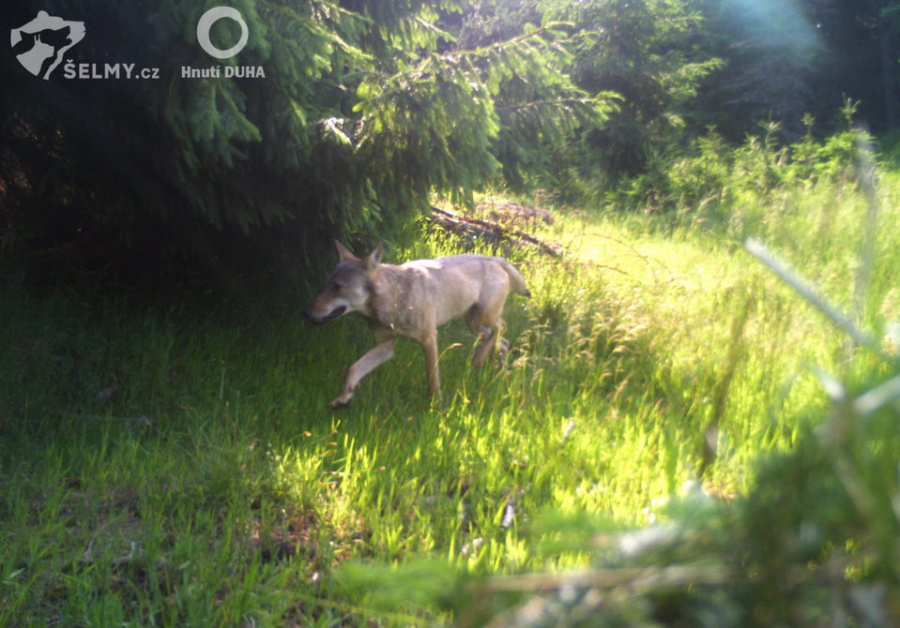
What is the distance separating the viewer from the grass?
2.94m

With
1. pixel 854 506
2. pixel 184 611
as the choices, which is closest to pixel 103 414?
pixel 184 611

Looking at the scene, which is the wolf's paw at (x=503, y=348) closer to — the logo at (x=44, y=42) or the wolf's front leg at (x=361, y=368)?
the wolf's front leg at (x=361, y=368)

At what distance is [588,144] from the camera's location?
17938mm

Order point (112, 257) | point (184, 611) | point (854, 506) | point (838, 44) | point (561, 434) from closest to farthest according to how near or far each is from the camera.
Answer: point (854, 506), point (184, 611), point (561, 434), point (112, 257), point (838, 44)

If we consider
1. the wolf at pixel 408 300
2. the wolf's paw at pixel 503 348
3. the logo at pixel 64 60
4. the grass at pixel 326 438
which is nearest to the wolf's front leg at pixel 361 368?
the wolf at pixel 408 300

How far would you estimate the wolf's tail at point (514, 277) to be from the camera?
6895 mm

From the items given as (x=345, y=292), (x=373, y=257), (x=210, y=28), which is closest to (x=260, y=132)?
(x=210, y=28)

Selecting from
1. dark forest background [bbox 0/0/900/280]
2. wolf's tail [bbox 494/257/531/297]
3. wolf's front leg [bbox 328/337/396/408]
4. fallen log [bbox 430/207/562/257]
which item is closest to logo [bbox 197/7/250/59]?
dark forest background [bbox 0/0/900/280]

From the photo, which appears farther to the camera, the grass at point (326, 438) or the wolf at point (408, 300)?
the wolf at point (408, 300)

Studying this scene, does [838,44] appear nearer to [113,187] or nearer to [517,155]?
[517,155]

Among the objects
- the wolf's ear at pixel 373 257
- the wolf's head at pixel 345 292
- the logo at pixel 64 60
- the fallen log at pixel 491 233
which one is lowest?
the wolf's head at pixel 345 292

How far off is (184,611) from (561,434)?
2.34 metres

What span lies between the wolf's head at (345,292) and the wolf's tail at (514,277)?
1668 millimetres

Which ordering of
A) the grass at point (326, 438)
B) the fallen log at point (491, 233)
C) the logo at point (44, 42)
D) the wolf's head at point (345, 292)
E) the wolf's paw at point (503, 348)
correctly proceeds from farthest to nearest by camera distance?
the fallen log at point (491, 233), the wolf's paw at point (503, 348), the wolf's head at point (345, 292), the logo at point (44, 42), the grass at point (326, 438)
